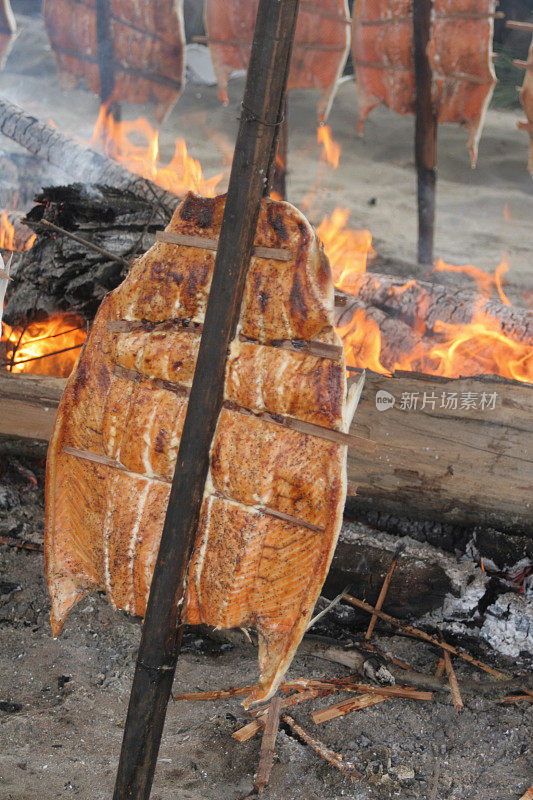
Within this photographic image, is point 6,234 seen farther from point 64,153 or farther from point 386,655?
point 386,655

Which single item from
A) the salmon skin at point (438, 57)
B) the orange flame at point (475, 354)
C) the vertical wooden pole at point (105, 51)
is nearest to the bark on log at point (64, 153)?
the vertical wooden pole at point (105, 51)

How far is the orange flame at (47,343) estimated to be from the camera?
5.50m

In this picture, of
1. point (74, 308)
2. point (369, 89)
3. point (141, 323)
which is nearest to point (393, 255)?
point (369, 89)

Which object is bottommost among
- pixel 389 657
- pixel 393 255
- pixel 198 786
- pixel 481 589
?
pixel 198 786

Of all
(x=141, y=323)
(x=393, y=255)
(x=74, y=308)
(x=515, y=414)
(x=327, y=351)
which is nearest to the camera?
(x=327, y=351)

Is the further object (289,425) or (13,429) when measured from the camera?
(13,429)

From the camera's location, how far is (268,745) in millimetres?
3283

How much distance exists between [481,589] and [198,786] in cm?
191

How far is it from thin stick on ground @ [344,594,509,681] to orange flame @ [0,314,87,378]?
2.89m

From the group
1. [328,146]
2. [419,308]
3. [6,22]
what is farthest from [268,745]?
[328,146]

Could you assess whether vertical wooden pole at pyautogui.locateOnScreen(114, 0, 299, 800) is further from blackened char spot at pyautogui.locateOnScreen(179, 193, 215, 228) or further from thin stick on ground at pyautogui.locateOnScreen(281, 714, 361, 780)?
thin stick on ground at pyautogui.locateOnScreen(281, 714, 361, 780)

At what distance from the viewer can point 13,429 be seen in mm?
4781

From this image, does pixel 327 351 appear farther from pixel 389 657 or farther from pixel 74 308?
pixel 74 308

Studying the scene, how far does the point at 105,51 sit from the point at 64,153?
5.26ft
